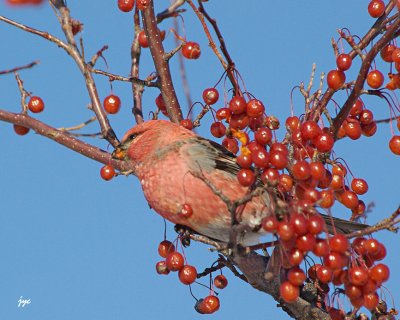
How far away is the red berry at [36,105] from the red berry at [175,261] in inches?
51.9

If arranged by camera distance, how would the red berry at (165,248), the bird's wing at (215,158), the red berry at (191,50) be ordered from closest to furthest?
the red berry at (165,248), the bird's wing at (215,158), the red berry at (191,50)

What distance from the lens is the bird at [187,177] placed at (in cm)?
391

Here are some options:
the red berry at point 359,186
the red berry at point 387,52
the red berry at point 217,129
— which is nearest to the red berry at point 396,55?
the red berry at point 387,52

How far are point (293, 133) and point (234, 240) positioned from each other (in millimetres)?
567

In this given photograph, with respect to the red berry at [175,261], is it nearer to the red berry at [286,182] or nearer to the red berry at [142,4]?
the red berry at [286,182]

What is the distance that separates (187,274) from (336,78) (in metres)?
1.15

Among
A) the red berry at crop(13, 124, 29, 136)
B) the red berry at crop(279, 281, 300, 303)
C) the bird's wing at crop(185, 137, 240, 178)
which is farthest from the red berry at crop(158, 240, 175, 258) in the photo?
the red berry at crop(13, 124, 29, 136)

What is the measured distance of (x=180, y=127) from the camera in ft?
14.1

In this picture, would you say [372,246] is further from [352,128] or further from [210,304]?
[210,304]

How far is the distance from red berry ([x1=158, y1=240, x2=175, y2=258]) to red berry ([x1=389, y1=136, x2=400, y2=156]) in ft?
3.78

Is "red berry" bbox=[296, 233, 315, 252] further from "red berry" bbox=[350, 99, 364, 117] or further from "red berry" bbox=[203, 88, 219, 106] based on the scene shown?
"red berry" bbox=[203, 88, 219, 106]

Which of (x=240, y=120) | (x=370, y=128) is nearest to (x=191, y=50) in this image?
(x=240, y=120)

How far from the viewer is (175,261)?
367 cm

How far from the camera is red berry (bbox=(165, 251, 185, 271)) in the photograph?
3.67 m
